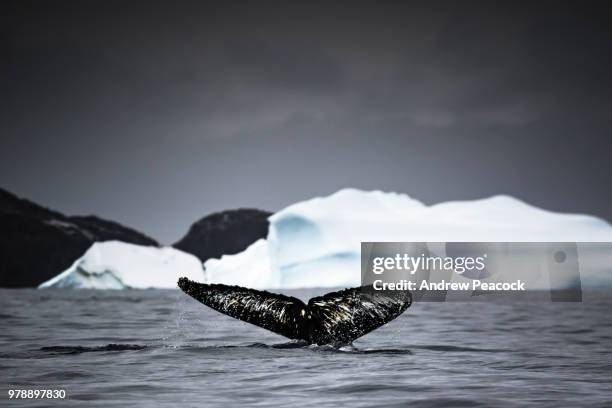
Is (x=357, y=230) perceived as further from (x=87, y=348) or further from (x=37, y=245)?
(x=37, y=245)

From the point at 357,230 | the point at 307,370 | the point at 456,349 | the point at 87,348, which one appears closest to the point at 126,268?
the point at 357,230

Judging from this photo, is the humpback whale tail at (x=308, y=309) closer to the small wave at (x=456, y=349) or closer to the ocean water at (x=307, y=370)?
the ocean water at (x=307, y=370)

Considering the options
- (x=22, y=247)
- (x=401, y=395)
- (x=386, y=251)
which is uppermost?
(x=22, y=247)

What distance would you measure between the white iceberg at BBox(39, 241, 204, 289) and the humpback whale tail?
165ft

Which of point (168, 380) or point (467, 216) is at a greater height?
point (467, 216)

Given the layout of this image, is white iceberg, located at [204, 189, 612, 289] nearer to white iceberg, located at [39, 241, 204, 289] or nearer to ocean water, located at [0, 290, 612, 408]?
white iceberg, located at [39, 241, 204, 289]

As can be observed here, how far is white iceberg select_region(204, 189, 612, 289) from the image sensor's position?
4822 centimetres

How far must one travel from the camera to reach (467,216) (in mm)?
54062

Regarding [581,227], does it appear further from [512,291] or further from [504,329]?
[504,329]

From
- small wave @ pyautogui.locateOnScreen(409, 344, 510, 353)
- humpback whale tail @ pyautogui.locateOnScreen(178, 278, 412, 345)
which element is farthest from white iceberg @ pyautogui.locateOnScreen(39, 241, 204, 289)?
humpback whale tail @ pyautogui.locateOnScreen(178, 278, 412, 345)

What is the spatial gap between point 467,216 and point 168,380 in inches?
1924

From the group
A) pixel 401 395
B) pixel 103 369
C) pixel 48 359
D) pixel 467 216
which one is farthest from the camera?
pixel 467 216

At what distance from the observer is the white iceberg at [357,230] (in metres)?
48.2

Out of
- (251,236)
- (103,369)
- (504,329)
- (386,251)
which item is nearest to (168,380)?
(103,369)
